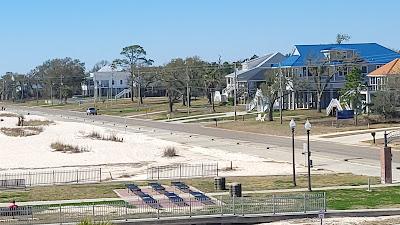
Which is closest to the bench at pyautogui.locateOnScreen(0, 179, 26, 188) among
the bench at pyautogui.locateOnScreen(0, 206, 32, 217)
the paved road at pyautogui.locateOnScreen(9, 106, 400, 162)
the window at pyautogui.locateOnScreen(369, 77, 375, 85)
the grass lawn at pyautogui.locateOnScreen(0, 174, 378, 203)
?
the grass lawn at pyautogui.locateOnScreen(0, 174, 378, 203)

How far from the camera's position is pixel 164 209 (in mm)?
31781

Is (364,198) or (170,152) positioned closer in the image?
(364,198)

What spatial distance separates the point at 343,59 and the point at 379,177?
204 feet

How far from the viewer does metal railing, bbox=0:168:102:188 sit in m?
42.1

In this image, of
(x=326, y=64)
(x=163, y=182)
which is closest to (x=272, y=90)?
(x=326, y=64)

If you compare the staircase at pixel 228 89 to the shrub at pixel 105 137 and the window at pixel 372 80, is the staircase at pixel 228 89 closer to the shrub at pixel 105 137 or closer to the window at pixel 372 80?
the window at pixel 372 80

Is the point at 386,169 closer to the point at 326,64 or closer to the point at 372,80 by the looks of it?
the point at 326,64

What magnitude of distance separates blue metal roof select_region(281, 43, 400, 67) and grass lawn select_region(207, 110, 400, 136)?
7.76 metres

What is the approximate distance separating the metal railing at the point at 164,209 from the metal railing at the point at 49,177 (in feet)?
30.1

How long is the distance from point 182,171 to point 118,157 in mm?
11352

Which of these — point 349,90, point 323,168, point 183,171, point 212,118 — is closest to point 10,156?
point 183,171

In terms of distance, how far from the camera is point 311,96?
110 metres

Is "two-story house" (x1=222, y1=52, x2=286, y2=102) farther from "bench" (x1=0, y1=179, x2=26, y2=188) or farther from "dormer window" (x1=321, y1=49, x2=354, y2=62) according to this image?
"bench" (x1=0, y1=179, x2=26, y2=188)

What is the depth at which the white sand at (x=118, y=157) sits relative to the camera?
51844mm
